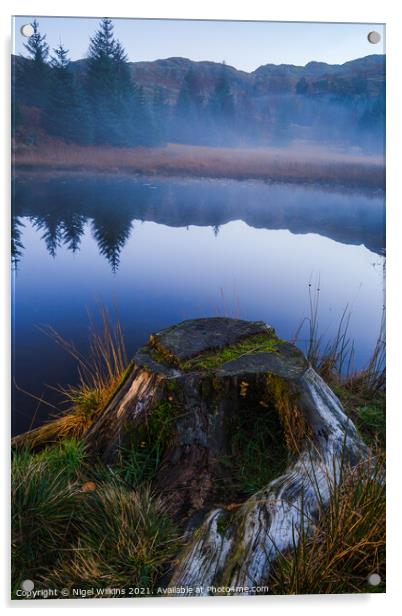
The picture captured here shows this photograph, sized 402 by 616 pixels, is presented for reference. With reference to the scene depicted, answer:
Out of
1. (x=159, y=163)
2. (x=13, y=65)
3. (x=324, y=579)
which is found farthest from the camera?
(x=159, y=163)

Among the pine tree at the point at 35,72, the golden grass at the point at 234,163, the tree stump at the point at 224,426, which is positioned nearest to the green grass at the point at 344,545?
the tree stump at the point at 224,426

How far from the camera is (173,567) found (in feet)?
8.07

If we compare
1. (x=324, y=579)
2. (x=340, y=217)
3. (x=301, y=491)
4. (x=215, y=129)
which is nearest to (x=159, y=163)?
(x=215, y=129)

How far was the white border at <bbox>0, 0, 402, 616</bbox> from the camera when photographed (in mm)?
2541

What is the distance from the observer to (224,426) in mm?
2648

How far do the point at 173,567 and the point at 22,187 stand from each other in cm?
161

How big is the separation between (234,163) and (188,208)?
277mm

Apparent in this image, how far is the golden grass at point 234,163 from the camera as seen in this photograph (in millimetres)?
2818

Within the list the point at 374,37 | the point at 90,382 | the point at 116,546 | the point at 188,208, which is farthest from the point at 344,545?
the point at 374,37

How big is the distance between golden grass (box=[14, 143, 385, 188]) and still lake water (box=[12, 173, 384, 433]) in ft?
0.17

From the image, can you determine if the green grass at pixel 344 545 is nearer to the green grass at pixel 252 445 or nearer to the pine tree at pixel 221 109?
the green grass at pixel 252 445

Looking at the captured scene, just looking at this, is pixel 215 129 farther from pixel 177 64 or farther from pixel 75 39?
pixel 75 39

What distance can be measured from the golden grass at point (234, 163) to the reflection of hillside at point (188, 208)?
5 centimetres
